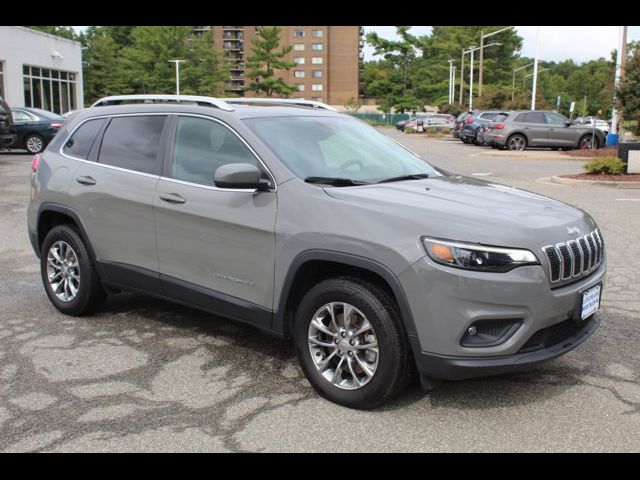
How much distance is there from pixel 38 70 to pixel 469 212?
42476 mm

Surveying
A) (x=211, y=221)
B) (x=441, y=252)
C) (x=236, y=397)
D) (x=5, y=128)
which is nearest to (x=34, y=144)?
(x=5, y=128)

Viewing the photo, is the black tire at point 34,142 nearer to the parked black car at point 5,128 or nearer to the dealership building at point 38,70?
the parked black car at point 5,128

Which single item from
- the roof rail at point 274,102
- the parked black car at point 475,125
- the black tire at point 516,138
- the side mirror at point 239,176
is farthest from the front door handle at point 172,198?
the parked black car at point 475,125

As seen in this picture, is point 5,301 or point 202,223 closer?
point 202,223

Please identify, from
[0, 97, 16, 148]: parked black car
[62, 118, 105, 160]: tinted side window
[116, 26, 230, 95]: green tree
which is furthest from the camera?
[116, 26, 230, 95]: green tree

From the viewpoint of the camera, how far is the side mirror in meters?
4.05

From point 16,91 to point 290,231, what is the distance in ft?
127

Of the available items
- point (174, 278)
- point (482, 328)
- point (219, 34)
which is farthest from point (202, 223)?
point (219, 34)

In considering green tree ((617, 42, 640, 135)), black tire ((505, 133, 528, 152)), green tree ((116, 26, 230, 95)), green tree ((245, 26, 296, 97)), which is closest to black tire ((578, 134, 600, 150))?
black tire ((505, 133, 528, 152))

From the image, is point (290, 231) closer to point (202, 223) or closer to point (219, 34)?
point (202, 223)

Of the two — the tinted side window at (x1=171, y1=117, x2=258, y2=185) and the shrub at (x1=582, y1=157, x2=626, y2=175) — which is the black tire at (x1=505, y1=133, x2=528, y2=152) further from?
the tinted side window at (x1=171, y1=117, x2=258, y2=185)

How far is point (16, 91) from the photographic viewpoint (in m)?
37.9

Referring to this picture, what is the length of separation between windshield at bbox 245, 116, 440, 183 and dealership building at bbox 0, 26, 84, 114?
36.3 metres

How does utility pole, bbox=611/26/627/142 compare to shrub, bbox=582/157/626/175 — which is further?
utility pole, bbox=611/26/627/142
